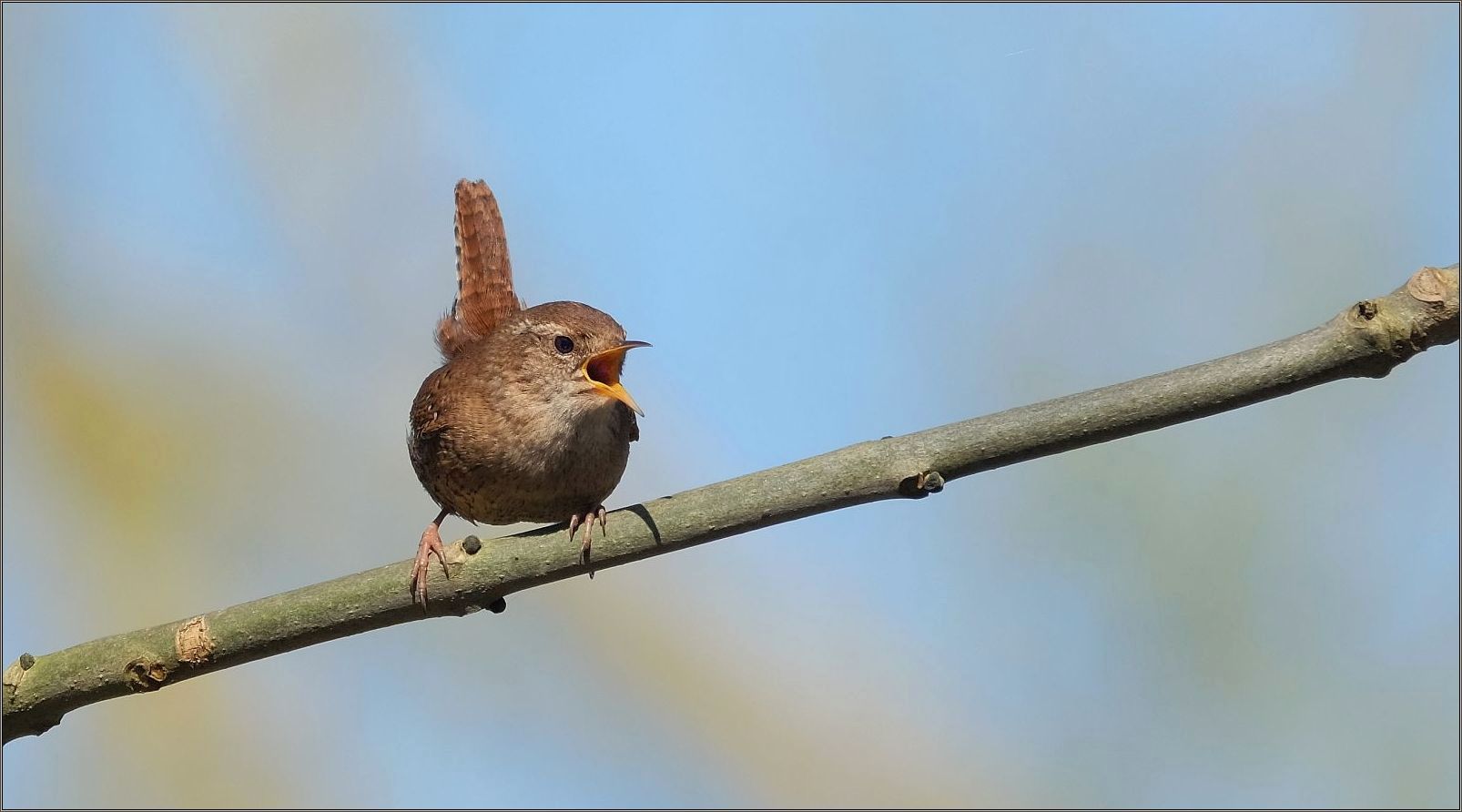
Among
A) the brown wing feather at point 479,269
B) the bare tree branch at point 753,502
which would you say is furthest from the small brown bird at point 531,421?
the bare tree branch at point 753,502

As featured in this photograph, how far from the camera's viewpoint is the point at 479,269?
477 centimetres

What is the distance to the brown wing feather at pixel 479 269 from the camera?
4.74m

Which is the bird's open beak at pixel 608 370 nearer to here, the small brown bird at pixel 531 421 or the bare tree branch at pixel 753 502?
the small brown bird at pixel 531 421

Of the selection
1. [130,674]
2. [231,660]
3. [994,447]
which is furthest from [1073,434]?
[130,674]

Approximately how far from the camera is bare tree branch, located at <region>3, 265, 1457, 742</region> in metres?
2.27

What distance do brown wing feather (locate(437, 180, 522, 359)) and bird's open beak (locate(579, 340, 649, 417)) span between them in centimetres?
84

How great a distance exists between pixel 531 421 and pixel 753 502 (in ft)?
4.57

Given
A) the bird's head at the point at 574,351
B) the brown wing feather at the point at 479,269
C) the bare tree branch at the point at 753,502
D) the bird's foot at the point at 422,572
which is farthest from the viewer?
the brown wing feather at the point at 479,269

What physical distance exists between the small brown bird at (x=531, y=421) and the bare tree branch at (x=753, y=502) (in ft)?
2.39

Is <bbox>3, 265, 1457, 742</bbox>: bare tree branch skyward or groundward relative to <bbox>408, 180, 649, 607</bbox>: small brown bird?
groundward

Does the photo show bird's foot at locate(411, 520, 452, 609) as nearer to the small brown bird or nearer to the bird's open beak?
the small brown bird

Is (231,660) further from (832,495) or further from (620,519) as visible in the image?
(832,495)

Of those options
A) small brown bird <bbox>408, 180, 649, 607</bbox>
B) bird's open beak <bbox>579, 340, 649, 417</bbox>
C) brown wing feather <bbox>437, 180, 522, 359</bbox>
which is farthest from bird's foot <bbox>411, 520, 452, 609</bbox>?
brown wing feather <bbox>437, 180, 522, 359</bbox>

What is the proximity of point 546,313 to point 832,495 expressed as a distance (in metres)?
1.81
